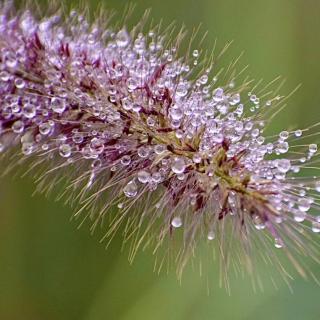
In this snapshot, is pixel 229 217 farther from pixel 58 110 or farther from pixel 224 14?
pixel 224 14

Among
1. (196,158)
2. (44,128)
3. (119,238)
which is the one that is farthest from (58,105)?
(119,238)

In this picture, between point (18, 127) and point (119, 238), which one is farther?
point (119, 238)

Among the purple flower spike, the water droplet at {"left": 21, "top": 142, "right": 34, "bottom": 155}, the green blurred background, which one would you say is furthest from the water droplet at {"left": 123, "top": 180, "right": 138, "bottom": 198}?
the green blurred background

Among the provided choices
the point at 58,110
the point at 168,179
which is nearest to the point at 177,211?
the point at 168,179

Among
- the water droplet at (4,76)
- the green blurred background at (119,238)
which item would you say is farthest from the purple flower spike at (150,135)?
the green blurred background at (119,238)

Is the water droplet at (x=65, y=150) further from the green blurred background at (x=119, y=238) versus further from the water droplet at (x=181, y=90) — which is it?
the green blurred background at (x=119, y=238)

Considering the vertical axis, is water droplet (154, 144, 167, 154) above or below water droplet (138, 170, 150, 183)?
above

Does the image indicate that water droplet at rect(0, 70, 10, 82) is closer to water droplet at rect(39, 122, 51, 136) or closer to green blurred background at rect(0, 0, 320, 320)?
water droplet at rect(39, 122, 51, 136)

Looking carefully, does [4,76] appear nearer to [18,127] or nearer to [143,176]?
[18,127]
